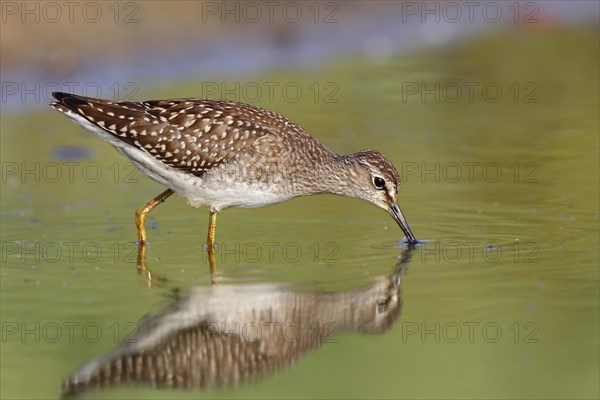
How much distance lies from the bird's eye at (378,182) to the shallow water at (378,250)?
1.71ft

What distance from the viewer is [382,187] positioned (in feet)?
42.9

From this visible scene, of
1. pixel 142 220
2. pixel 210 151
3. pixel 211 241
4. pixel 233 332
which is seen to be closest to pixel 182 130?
pixel 210 151

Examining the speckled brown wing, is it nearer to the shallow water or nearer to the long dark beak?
the shallow water

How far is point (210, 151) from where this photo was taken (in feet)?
41.2

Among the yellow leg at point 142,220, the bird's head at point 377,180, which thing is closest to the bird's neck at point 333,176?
the bird's head at point 377,180

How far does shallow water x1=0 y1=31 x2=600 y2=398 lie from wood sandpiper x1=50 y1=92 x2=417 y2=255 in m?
0.50

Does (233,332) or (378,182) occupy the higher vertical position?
(378,182)

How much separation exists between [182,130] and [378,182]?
7.23ft

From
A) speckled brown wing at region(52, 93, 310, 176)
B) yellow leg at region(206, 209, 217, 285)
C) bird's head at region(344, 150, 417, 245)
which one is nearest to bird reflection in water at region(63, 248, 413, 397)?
yellow leg at region(206, 209, 217, 285)

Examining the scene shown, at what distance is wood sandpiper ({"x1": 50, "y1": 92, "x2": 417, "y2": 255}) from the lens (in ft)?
41.1

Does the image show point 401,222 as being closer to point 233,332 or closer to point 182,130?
point 182,130

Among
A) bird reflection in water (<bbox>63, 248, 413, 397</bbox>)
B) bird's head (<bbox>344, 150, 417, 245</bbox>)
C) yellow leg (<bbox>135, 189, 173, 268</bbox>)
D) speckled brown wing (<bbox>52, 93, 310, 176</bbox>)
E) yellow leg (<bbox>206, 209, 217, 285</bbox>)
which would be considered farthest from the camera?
bird's head (<bbox>344, 150, 417, 245</bbox>)

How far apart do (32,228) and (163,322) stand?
3.76m

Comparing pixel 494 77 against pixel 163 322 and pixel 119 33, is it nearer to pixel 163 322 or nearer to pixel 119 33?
pixel 119 33
